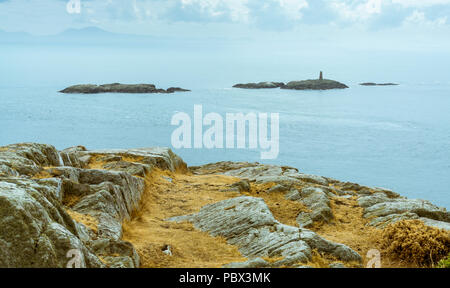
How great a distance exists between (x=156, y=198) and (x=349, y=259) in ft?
41.9

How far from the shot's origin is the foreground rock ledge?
834 cm

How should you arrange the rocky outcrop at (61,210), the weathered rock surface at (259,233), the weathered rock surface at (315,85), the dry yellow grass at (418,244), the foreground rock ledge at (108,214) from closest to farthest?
1. the rocky outcrop at (61,210)
2. the foreground rock ledge at (108,214)
3. the weathered rock surface at (259,233)
4. the dry yellow grass at (418,244)
5. the weathered rock surface at (315,85)

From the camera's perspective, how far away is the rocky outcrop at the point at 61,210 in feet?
26.8

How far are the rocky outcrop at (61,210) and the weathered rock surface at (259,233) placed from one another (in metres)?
3.99

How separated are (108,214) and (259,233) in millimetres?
6041

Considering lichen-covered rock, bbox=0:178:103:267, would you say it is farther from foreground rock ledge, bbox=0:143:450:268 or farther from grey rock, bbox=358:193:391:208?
grey rock, bbox=358:193:391:208

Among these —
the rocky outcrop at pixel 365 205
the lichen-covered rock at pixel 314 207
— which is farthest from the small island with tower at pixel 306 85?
the lichen-covered rock at pixel 314 207

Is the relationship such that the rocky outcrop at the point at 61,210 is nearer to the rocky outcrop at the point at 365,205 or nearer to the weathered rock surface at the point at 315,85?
the rocky outcrop at the point at 365,205

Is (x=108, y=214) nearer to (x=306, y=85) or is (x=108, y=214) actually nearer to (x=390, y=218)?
(x=390, y=218)

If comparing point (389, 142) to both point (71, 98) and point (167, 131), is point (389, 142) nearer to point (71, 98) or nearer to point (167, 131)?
point (167, 131)

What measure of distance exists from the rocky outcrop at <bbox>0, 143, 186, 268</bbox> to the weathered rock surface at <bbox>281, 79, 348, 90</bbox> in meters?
163

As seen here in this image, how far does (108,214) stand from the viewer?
15664 millimetres

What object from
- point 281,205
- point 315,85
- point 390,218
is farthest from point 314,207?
point 315,85

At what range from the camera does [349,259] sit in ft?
49.1
